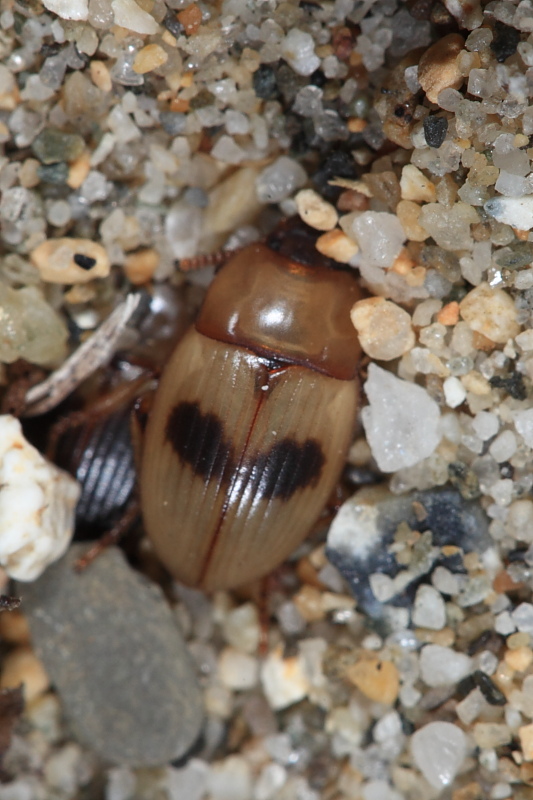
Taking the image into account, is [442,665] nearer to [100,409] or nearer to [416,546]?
[416,546]

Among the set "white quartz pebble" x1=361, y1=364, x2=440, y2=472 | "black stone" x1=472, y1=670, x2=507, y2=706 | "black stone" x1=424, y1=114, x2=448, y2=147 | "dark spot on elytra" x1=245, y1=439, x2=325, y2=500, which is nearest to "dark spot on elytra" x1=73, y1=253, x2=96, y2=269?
"dark spot on elytra" x1=245, y1=439, x2=325, y2=500

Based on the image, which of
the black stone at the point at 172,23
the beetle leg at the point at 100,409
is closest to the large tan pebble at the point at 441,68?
the black stone at the point at 172,23

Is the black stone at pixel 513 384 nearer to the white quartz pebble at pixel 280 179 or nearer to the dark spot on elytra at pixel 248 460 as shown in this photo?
the dark spot on elytra at pixel 248 460

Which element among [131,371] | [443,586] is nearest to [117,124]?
[131,371]

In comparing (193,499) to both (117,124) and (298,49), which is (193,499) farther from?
(298,49)

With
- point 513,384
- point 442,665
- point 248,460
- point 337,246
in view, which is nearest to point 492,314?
point 513,384

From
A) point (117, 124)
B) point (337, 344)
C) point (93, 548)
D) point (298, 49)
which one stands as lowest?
point (93, 548)

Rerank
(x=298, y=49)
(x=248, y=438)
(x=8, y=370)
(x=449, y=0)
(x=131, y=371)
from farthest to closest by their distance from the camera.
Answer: (x=131, y=371) < (x=8, y=370) < (x=248, y=438) < (x=298, y=49) < (x=449, y=0)
